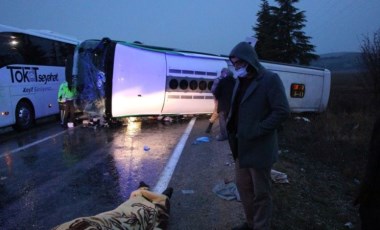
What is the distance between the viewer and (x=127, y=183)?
20.9ft

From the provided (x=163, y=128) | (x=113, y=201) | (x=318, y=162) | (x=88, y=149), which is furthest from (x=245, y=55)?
(x=163, y=128)

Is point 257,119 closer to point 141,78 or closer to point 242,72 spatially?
point 242,72

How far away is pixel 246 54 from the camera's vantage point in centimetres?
380

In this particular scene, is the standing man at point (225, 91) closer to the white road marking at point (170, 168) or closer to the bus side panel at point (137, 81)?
the white road marking at point (170, 168)

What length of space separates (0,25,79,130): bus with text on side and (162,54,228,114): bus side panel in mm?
3676

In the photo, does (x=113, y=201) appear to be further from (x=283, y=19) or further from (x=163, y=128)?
(x=283, y=19)

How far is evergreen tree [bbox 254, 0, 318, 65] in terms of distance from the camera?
41844 millimetres

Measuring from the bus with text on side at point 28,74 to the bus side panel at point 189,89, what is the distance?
3676mm

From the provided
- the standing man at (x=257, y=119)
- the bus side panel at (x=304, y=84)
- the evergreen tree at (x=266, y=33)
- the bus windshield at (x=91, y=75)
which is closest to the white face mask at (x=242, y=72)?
the standing man at (x=257, y=119)

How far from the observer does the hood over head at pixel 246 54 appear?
3.77 meters

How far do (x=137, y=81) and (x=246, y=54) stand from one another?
8.36 meters

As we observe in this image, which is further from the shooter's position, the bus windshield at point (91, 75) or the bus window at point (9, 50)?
the bus windshield at point (91, 75)

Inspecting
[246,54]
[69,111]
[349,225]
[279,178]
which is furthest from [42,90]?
[246,54]

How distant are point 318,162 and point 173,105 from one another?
5.26m
